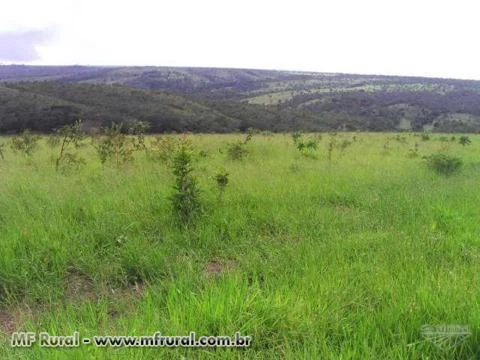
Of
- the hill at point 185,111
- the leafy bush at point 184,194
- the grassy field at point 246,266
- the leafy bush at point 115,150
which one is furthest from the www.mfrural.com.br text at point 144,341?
the hill at point 185,111

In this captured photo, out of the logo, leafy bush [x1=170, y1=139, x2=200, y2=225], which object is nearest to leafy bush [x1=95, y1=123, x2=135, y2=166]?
leafy bush [x1=170, y1=139, x2=200, y2=225]

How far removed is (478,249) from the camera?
4105mm

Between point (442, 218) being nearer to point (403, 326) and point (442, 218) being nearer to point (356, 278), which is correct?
Answer: point (356, 278)

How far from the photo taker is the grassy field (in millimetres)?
2420

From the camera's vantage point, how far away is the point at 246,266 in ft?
11.7

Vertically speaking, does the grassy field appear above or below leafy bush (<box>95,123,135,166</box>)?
below

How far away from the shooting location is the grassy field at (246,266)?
7.94ft

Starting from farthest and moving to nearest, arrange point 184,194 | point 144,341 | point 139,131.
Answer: point 139,131, point 184,194, point 144,341

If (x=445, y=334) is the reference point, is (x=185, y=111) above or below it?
above

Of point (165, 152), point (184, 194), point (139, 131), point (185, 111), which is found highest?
point (185, 111)

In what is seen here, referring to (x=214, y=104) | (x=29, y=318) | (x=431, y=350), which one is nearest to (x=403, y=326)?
(x=431, y=350)

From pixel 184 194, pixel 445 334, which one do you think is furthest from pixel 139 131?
pixel 445 334

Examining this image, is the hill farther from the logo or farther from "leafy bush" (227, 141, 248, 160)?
the logo

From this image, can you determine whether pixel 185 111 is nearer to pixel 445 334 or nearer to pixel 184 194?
pixel 184 194
